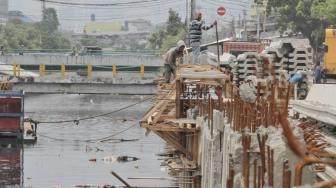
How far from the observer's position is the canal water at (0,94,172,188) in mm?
43719

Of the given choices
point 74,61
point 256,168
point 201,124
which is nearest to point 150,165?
point 201,124

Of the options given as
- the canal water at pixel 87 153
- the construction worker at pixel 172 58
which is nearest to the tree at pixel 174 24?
the canal water at pixel 87 153

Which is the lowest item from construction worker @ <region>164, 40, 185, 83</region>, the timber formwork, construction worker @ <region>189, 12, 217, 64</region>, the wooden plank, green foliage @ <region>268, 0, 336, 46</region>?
the wooden plank

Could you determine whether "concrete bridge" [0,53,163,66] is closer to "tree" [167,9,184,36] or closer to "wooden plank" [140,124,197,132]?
"tree" [167,9,184,36]

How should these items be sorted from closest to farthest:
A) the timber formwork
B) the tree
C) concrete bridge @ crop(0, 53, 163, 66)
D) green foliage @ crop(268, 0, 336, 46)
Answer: the timber formwork
green foliage @ crop(268, 0, 336, 46)
concrete bridge @ crop(0, 53, 163, 66)
the tree

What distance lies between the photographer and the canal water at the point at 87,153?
43719 millimetres

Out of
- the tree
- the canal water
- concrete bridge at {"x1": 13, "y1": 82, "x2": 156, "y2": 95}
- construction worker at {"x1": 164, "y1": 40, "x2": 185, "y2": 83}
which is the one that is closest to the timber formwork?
construction worker at {"x1": 164, "y1": 40, "x2": 185, "y2": 83}

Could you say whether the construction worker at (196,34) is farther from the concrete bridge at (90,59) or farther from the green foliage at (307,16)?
the concrete bridge at (90,59)

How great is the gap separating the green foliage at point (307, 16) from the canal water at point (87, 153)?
39.7 ft

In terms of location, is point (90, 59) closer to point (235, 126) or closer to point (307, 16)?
point (307, 16)

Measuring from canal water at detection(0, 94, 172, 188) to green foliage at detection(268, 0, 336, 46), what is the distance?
1209 centimetres

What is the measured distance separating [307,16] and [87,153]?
21.2 m

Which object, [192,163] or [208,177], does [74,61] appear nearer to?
[192,163]

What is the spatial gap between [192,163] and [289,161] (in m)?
14.5
